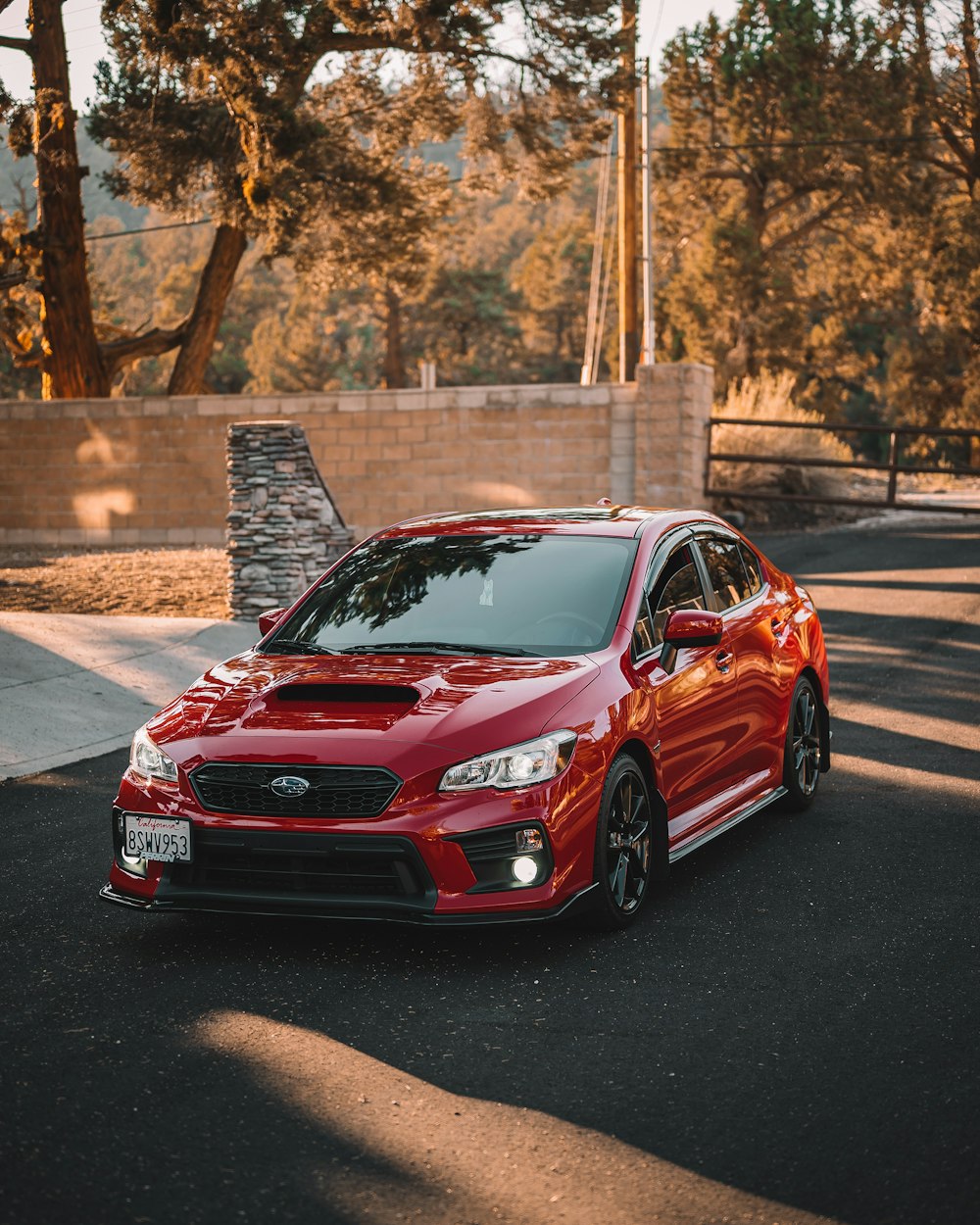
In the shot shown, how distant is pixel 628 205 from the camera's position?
93.1ft

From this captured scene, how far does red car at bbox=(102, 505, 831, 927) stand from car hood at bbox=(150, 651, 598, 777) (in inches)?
0.4

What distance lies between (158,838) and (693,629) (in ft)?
7.64

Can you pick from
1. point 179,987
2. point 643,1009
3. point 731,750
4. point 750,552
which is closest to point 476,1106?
point 643,1009

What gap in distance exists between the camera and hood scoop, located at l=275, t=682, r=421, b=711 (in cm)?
627

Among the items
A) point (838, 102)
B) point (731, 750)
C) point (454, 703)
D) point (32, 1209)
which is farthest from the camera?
point (838, 102)

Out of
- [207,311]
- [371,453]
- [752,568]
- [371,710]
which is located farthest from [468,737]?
[207,311]

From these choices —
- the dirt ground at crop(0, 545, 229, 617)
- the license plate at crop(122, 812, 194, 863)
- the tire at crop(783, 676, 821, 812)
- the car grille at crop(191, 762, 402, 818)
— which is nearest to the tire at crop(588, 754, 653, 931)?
the car grille at crop(191, 762, 402, 818)

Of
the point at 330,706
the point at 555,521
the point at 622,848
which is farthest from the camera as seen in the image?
the point at 555,521

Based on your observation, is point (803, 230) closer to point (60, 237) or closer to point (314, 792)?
point (60, 237)

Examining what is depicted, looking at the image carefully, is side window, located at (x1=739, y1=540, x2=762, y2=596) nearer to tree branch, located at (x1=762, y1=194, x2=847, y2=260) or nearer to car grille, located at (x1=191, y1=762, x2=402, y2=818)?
car grille, located at (x1=191, y1=762, x2=402, y2=818)

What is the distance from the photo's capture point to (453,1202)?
4039 mm

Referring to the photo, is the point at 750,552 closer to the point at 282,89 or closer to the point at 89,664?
the point at 89,664

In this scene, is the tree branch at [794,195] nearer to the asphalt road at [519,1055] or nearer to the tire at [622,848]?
the asphalt road at [519,1055]

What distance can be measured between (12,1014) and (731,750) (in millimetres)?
3520
